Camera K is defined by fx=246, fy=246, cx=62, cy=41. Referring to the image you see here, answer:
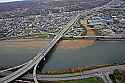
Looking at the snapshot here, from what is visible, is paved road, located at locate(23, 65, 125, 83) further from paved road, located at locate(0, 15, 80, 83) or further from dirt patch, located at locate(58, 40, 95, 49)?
dirt patch, located at locate(58, 40, 95, 49)

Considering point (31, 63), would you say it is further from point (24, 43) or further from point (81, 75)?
point (24, 43)

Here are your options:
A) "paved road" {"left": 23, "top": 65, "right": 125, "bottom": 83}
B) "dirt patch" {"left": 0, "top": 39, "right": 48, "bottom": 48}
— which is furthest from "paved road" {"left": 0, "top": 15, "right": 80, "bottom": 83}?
"dirt patch" {"left": 0, "top": 39, "right": 48, "bottom": 48}

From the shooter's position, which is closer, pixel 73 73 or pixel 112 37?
pixel 73 73

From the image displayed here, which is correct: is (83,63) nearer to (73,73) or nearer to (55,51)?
(73,73)

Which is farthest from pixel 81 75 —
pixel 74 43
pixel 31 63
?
pixel 74 43

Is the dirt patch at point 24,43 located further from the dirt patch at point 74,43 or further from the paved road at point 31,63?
the dirt patch at point 74,43

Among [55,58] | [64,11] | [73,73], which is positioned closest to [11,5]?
[64,11]

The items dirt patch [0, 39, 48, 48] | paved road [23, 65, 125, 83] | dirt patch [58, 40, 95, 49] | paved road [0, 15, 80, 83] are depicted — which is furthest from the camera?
dirt patch [0, 39, 48, 48]

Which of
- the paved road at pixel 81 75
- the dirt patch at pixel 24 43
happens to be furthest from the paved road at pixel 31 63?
the dirt patch at pixel 24 43

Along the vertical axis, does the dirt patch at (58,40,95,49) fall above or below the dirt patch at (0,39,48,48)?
above

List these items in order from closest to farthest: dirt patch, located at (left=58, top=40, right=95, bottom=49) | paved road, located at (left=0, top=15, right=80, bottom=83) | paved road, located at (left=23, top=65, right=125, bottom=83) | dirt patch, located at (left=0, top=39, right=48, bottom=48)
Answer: paved road, located at (left=23, top=65, right=125, bottom=83), paved road, located at (left=0, top=15, right=80, bottom=83), dirt patch, located at (left=58, top=40, right=95, bottom=49), dirt patch, located at (left=0, top=39, right=48, bottom=48)

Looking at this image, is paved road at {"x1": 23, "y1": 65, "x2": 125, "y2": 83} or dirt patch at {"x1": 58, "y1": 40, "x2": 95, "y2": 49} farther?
dirt patch at {"x1": 58, "y1": 40, "x2": 95, "y2": 49}
